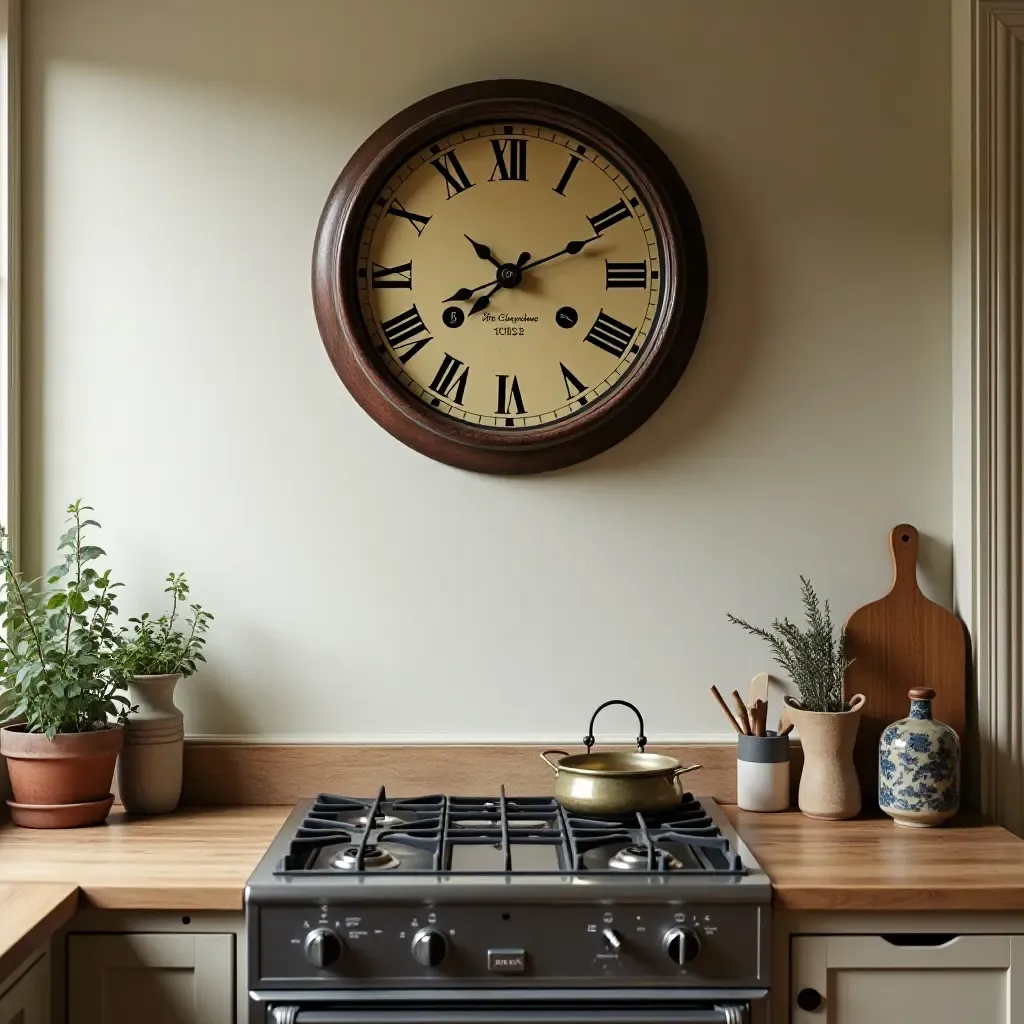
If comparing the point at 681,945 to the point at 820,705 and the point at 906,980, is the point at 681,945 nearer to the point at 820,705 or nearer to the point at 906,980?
the point at 906,980

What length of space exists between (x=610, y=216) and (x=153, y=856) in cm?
145

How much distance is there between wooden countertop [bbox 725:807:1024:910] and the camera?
182 cm

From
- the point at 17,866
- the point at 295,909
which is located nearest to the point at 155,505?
the point at 17,866

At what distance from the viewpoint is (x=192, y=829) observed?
2.16 meters

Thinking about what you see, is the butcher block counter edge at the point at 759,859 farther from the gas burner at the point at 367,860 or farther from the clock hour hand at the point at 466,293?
Answer: the clock hour hand at the point at 466,293

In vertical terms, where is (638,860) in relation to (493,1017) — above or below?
above

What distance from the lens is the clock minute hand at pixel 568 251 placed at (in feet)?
7.80

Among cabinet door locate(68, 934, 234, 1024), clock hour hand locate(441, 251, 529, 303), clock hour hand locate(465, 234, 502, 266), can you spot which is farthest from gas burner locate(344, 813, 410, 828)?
clock hour hand locate(465, 234, 502, 266)

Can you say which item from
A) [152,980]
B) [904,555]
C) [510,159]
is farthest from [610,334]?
[152,980]

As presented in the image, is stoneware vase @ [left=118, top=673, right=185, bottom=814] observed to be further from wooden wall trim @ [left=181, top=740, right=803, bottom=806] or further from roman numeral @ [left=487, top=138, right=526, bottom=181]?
roman numeral @ [left=487, top=138, right=526, bottom=181]

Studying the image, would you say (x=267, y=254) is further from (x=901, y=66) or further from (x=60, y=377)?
(x=901, y=66)

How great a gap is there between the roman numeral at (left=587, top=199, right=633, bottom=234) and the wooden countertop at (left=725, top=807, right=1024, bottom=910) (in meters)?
1.17

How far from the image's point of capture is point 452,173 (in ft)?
7.79

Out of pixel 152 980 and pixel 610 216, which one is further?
pixel 610 216
